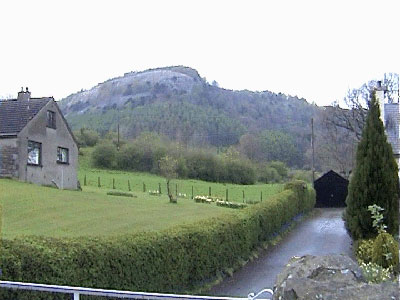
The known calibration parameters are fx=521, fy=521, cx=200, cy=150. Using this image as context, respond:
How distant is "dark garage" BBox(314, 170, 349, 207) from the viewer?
139ft

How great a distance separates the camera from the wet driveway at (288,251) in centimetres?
1426

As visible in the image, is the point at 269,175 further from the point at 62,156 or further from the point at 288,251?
the point at 288,251

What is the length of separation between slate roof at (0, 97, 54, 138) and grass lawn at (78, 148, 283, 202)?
32.5 ft

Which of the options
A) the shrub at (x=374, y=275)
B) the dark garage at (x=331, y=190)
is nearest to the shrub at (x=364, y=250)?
the shrub at (x=374, y=275)

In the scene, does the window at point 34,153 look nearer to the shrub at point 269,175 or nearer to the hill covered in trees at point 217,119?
the shrub at point 269,175

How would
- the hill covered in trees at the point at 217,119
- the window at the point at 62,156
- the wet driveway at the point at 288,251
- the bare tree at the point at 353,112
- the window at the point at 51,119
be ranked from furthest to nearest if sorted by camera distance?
the hill covered in trees at the point at 217,119 → the bare tree at the point at 353,112 → the window at the point at 62,156 → the window at the point at 51,119 → the wet driveway at the point at 288,251

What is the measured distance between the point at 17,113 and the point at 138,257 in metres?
25.1

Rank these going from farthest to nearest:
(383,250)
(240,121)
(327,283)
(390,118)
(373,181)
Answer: (240,121) → (390,118) → (373,181) → (383,250) → (327,283)

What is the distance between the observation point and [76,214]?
20.5 meters

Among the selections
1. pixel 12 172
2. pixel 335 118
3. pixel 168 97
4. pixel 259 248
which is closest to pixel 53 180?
pixel 12 172

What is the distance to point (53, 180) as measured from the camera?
3378 cm

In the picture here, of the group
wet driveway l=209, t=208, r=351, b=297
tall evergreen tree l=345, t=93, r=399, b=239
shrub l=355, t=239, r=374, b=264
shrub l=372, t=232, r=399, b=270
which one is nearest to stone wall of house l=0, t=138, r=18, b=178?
wet driveway l=209, t=208, r=351, b=297

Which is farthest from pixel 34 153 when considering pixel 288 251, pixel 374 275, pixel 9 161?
pixel 374 275

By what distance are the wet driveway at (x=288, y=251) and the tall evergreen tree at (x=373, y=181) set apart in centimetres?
295
